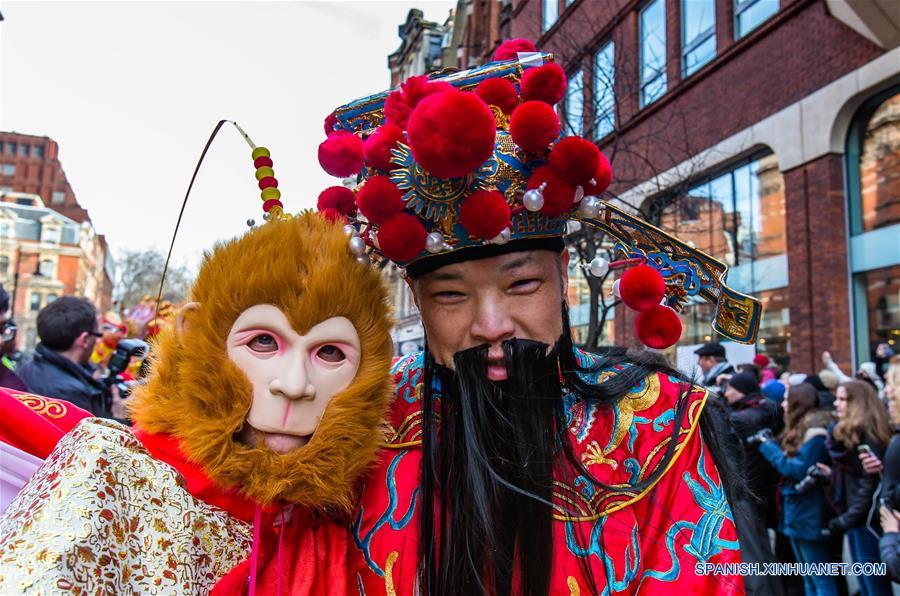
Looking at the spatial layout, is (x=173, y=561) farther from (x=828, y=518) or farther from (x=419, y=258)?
(x=828, y=518)

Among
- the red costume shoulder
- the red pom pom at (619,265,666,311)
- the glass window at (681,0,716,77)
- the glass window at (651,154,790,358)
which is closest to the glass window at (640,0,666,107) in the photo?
the glass window at (681,0,716,77)

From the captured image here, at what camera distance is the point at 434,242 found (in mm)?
1741

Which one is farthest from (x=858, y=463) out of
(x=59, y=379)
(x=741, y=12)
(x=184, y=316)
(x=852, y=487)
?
(x=741, y=12)

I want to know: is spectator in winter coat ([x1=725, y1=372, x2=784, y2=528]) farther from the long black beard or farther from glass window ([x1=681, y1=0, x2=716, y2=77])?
glass window ([x1=681, y1=0, x2=716, y2=77])

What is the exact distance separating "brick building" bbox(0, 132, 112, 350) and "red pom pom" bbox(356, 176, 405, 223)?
1875 inches

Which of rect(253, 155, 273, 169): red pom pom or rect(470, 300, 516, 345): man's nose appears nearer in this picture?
rect(470, 300, 516, 345): man's nose

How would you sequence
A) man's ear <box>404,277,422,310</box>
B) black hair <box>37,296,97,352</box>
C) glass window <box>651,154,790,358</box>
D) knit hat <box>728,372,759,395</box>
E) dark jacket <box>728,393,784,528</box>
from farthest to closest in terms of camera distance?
glass window <box>651,154,790,358</box>, knit hat <box>728,372,759,395</box>, dark jacket <box>728,393,784,528</box>, black hair <box>37,296,97,352</box>, man's ear <box>404,277,422,310</box>

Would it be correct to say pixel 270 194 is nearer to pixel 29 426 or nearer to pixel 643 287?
pixel 29 426

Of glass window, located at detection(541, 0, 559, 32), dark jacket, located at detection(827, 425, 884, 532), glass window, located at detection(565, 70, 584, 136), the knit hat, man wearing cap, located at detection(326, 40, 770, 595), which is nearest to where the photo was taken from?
man wearing cap, located at detection(326, 40, 770, 595)

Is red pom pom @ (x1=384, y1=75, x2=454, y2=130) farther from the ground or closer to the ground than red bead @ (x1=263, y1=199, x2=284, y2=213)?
farther from the ground

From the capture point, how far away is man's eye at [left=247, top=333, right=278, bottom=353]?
1.53 m

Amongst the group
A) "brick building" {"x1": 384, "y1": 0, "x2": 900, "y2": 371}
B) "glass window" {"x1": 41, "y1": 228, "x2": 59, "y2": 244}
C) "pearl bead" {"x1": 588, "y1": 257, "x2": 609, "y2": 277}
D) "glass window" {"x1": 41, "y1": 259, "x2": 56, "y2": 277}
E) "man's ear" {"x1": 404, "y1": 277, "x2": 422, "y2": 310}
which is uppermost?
"glass window" {"x1": 41, "y1": 228, "x2": 59, "y2": 244}

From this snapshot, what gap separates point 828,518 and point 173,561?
4.11 meters

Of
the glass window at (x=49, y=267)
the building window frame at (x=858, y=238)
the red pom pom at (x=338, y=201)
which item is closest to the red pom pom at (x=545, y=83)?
the red pom pom at (x=338, y=201)
